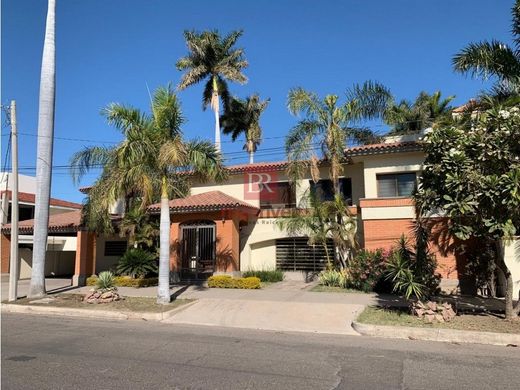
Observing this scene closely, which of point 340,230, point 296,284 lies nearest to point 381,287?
point 340,230

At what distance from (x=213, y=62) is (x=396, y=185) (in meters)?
17.8

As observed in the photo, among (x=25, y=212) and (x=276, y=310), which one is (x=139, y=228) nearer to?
(x=276, y=310)

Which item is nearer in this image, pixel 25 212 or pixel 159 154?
pixel 159 154

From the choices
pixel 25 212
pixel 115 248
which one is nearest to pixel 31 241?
pixel 115 248

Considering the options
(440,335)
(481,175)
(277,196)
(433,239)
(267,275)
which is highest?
(277,196)

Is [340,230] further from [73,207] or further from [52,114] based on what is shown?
[73,207]

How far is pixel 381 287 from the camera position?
50.7ft

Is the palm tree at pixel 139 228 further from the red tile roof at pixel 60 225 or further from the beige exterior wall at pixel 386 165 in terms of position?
the beige exterior wall at pixel 386 165

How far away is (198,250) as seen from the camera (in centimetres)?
2011

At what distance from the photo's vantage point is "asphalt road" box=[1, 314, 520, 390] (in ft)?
19.2

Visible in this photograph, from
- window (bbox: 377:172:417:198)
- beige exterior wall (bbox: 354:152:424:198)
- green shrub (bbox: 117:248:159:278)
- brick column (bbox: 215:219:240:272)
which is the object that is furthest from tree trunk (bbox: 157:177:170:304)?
window (bbox: 377:172:417:198)

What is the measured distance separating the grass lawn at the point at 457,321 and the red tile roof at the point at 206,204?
8951 mm

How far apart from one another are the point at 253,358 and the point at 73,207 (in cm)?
3051

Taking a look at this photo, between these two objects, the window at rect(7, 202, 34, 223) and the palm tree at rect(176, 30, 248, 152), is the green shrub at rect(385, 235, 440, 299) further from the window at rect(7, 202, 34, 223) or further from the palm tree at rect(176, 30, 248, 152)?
the window at rect(7, 202, 34, 223)
